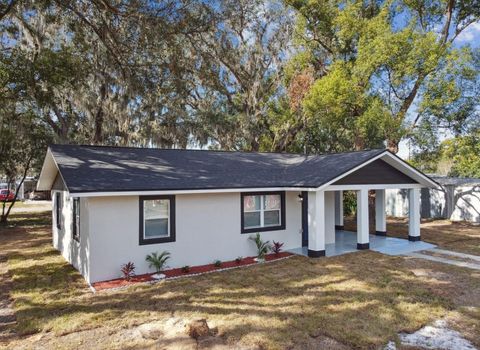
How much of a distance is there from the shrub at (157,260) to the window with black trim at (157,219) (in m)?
0.34

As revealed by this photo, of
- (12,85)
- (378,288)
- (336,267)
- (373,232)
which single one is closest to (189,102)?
(12,85)

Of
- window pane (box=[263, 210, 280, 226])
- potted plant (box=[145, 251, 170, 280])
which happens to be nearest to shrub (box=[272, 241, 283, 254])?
window pane (box=[263, 210, 280, 226])

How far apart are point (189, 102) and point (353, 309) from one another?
54.5 ft

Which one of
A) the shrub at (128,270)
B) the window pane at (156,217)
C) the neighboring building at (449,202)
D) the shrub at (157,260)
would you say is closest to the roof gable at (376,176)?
the window pane at (156,217)

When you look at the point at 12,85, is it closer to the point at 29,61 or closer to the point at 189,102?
the point at 29,61

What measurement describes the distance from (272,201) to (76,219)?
5.71 m

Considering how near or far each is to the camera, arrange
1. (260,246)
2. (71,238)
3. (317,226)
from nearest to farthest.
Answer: (71,238), (317,226), (260,246)

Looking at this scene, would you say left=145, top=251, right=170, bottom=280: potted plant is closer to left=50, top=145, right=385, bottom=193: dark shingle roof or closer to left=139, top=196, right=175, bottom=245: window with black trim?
left=139, top=196, right=175, bottom=245: window with black trim

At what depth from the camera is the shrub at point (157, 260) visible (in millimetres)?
8695

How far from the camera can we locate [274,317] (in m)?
5.95

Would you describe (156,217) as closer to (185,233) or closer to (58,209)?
(185,233)

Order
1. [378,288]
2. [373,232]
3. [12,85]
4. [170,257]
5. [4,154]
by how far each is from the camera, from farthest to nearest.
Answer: [4,154]
[373,232]
[12,85]
[170,257]
[378,288]

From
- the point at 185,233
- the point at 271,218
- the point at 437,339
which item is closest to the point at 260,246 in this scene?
the point at 271,218

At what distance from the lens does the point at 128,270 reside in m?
8.27
